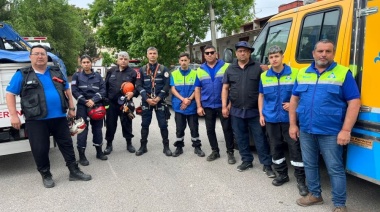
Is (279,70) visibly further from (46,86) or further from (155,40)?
(155,40)

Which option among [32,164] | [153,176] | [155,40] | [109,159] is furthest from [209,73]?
[155,40]

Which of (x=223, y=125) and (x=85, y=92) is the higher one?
(x=85, y=92)

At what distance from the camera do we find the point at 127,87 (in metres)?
5.38

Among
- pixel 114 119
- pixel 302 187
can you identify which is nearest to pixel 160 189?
pixel 302 187

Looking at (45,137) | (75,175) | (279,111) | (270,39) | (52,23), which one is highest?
(52,23)

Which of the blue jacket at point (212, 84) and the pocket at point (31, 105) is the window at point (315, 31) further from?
the pocket at point (31, 105)

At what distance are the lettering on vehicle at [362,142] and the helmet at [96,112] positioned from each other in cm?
363

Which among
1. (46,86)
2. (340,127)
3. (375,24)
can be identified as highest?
(375,24)

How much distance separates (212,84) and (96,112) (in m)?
1.89

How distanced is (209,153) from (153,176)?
134 cm

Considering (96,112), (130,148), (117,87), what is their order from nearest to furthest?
1. (96,112)
2. (117,87)
3. (130,148)

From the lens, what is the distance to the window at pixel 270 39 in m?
4.37

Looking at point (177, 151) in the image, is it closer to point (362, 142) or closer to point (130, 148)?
point (130, 148)

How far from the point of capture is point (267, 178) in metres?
4.31
